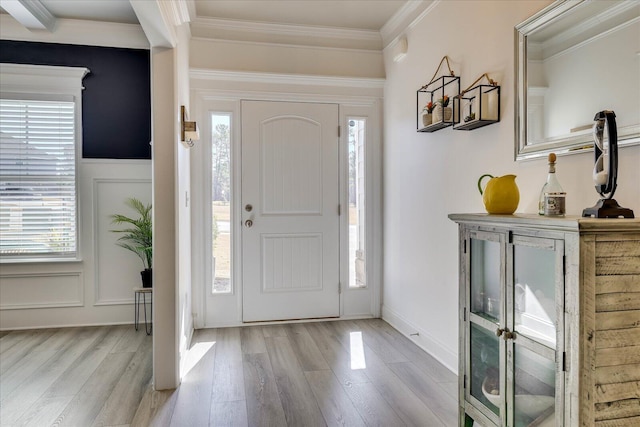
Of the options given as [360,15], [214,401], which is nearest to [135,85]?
[360,15]

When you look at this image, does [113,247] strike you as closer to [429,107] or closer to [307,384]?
[307,384]

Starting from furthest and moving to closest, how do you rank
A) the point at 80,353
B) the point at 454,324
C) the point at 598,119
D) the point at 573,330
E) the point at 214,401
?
the point at 80,353 < the point at 454,324 < the point at 214,401 < the point at 598,119 < the point at 573,330

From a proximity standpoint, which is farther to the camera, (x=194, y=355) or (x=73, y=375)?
(x=194, y=355)

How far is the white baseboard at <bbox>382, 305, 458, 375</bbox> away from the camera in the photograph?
2656mm

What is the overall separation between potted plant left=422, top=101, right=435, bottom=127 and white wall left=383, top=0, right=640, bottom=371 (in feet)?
0.40

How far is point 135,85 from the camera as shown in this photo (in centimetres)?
360

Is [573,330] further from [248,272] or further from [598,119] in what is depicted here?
[248,272]

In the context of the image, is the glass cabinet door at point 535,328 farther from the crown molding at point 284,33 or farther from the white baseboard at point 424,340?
the crown molding at point 284,33

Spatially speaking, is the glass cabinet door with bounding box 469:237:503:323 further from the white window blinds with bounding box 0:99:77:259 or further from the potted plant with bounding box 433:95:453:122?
the white window blinds with bounding box 0:99:77:259

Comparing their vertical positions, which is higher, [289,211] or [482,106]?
[482,106]

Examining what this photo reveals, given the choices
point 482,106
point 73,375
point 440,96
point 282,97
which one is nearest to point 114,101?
point 282,97

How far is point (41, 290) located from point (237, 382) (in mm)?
2236

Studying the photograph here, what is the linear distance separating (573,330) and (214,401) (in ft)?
6.02

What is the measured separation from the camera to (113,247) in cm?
360
